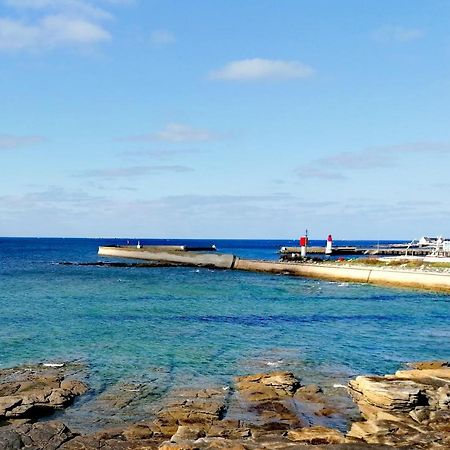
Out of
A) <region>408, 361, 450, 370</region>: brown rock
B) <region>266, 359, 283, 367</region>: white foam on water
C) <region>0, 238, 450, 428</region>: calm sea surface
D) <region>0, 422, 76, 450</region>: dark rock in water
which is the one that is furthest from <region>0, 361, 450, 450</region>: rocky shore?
<region>266, 359, 283, 367</region>: white foam on water

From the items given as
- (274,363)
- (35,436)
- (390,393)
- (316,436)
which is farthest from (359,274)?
(35,436)

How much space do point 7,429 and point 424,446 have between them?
11.4 meters

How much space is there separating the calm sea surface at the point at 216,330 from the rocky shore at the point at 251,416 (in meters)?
1.85

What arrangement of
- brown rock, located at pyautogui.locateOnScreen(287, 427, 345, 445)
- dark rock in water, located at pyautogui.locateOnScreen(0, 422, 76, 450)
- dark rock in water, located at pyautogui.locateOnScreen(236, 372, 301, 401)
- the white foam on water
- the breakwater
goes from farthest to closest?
the breakwater
the white foam on water
dark rock in water, located at pyautogui.locateOnScreen(236, 372, 301, 401)
brown rock, located at pyautogui.locateOnScreen(287, 427, 345, 445)
dark rock in water, located at pyautogui.locateOnScreen(0, 422, 76, 450)

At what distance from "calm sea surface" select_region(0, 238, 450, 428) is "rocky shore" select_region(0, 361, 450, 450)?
185cm

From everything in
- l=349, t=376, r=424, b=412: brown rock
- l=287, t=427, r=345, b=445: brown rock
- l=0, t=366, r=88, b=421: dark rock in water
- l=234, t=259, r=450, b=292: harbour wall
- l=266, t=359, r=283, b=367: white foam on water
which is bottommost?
l=266, t=359, r=283, b=367: white foam on water

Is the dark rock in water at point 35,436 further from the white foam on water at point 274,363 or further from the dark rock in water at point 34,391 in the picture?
the white foam on water at point 274,363

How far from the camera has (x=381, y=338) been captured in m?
30.6

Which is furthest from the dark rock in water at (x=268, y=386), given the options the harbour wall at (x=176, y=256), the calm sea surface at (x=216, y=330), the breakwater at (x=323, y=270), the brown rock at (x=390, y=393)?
the harbour wall at (x=176, y=256)

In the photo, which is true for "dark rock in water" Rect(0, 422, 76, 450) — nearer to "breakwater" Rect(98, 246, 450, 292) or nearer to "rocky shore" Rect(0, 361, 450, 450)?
"rocky shore" Rect(0, 361, 450, 450)

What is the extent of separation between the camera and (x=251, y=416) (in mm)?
17016

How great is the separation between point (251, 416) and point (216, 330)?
1540 cm

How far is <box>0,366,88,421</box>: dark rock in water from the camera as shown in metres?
17.1

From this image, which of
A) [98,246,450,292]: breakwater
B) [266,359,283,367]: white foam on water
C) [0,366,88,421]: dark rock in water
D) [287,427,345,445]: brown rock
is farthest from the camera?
[98,246,450,292]: breakwater
